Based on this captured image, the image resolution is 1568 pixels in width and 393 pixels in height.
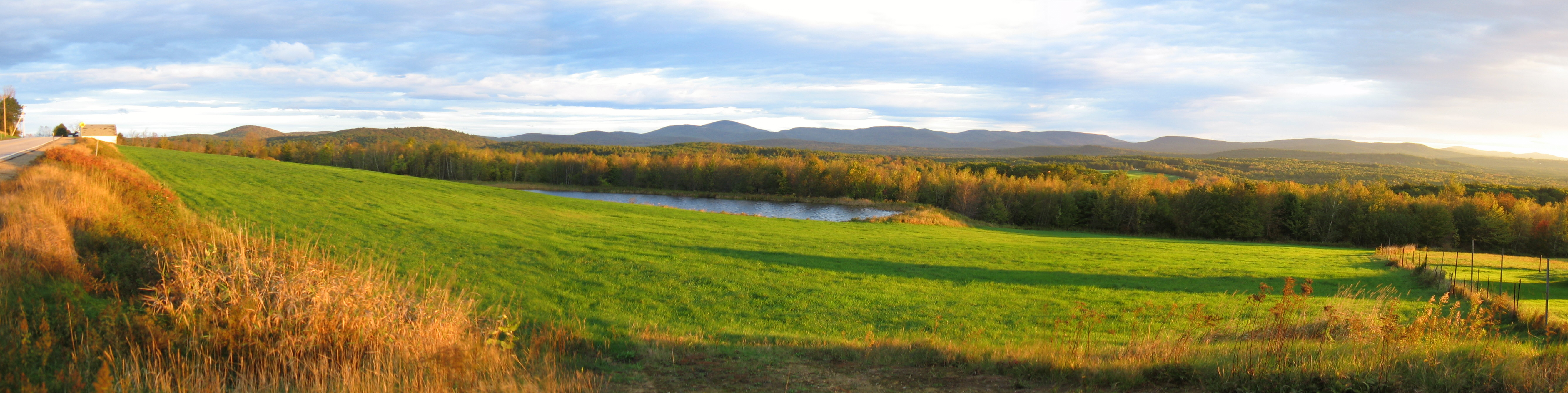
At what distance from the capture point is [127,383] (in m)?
4.82

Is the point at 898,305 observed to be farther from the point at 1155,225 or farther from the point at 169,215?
the point at 1155,225

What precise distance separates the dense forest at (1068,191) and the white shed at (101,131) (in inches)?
471

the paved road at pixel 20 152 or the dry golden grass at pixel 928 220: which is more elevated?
the paved road at pixel 20 152

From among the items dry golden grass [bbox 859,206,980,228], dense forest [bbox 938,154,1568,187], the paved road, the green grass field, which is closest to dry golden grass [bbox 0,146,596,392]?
the green grass field

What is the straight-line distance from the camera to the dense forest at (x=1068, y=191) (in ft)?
175

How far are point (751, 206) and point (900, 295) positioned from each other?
68445mm

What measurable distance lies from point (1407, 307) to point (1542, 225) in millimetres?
57886

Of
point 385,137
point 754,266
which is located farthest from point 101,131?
point 385,137

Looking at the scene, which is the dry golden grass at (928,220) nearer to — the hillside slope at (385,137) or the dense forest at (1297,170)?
the dense forest at (1297,170)

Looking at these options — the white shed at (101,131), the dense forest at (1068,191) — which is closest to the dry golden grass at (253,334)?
the white shed at (101,131)

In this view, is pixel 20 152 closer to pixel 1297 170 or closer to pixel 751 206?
pixel 751 206

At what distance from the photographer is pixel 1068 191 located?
2773 inches

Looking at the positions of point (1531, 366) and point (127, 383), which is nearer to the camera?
point (127, 383)

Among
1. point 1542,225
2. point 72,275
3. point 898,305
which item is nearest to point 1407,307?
point 898,305
